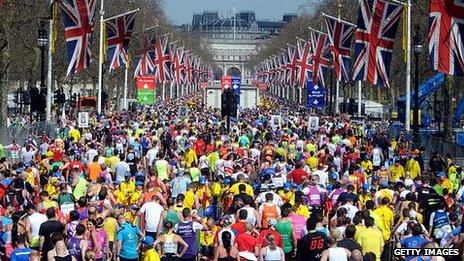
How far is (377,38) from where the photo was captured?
1522 inches

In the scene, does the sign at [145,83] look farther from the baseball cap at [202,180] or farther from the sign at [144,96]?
the baseball cap at [202,180]

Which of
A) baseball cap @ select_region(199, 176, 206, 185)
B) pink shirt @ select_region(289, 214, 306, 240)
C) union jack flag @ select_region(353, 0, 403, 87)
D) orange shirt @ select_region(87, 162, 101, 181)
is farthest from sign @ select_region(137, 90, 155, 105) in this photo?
pink shirt @ select_region(289, 214, 306, 240)

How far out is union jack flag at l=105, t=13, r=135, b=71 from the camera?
52062 millimetres

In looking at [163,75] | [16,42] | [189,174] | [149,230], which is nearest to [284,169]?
[189,174]

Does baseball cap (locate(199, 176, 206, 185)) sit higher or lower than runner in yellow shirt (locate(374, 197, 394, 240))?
higher

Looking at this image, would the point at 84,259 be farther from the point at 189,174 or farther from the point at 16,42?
the point at 16,42

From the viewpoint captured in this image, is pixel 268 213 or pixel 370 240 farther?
pixel 268 213

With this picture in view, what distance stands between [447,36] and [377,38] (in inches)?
491

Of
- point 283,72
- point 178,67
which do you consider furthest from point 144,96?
point 283,72

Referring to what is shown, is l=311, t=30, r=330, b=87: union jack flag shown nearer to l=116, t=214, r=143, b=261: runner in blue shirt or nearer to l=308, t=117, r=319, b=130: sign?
l=308, t=117, r=319, b=130: sign

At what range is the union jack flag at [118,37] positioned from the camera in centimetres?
5206

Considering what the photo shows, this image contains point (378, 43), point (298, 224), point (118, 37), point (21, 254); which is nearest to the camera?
point (21, 254)

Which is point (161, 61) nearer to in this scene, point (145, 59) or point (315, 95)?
point (145, 59)

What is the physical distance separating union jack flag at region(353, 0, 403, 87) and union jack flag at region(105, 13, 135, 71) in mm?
14085
